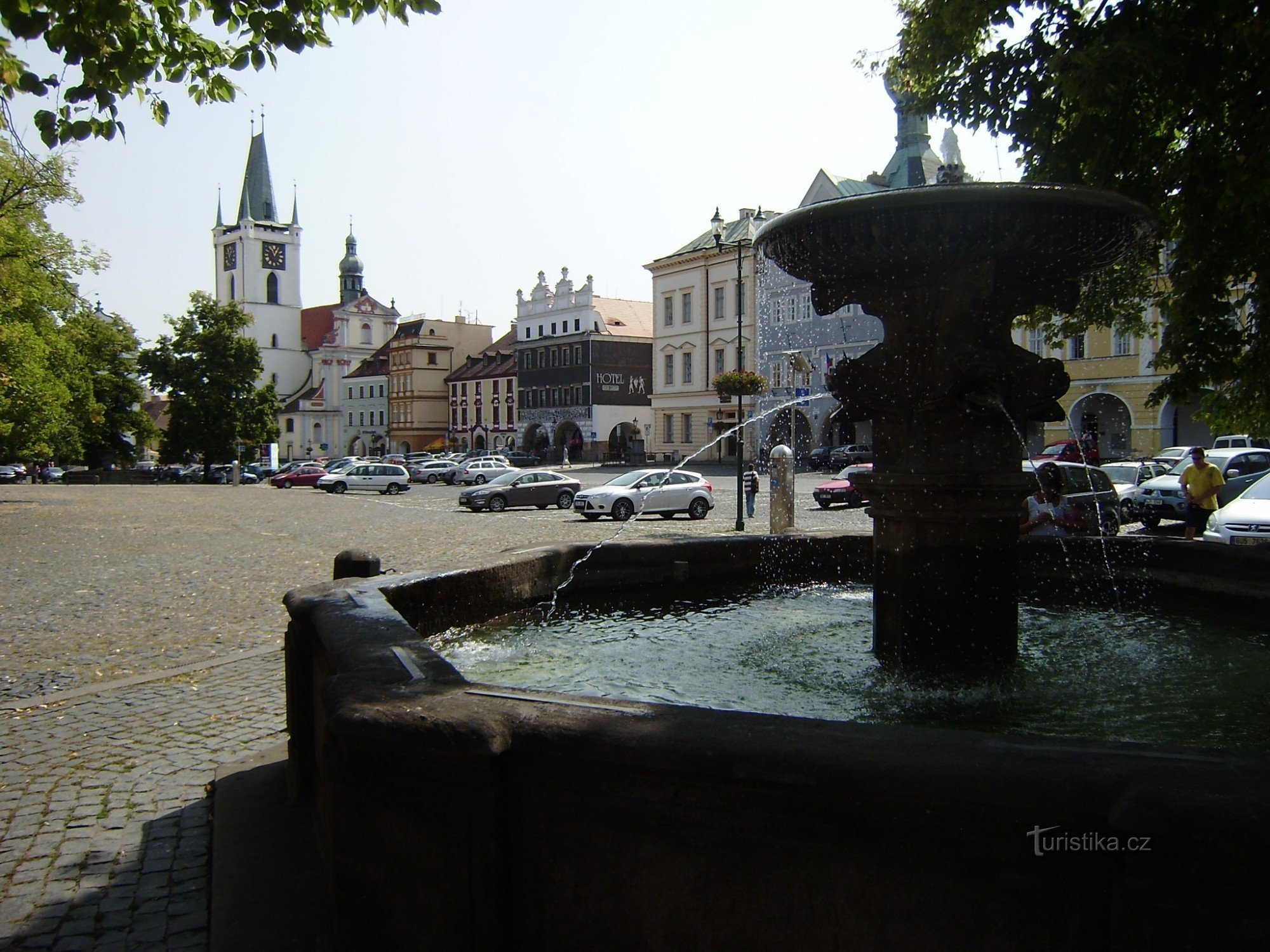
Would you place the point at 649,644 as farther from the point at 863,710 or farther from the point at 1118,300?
the point at 1118,300

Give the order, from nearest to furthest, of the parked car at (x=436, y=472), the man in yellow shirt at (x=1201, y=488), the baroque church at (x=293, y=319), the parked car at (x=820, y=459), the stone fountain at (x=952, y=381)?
the stone fountain at (x=952, y=381) < the man in yellow shirt at (x=1201, y=488) < the parked car at (x=820, y=459) < the parked car at (x=436, y=472) < the baroque church at (x=293, y=319)

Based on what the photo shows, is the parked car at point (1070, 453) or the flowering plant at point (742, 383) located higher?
the flowering plant at point (742, 383)

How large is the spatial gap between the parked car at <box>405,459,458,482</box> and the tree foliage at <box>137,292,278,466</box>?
577 inches

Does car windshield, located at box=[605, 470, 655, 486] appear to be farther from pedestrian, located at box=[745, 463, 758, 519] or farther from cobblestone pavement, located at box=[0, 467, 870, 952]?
cobblestone pavement, located at box=[0, 467, 870, 952]

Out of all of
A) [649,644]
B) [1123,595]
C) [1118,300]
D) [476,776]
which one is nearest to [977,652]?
[649,644]

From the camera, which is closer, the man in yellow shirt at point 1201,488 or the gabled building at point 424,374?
the man in yellow shirt at point 1201,488

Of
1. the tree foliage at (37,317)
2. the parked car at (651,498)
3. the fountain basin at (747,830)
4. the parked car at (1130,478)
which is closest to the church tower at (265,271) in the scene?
the tree foliage at (37,317)

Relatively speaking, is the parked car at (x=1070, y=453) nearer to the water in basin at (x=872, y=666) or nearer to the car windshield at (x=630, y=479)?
the car windshield at (x=630, y=479)

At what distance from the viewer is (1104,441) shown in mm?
48188

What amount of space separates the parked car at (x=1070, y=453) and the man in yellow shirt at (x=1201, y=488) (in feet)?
22.4

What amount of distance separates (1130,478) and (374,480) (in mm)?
33548

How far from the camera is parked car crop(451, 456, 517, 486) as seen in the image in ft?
169

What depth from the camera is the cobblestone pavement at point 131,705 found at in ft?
12.7

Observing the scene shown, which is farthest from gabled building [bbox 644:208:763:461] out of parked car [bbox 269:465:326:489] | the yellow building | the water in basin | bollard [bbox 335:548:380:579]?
bollard [bbox 335:548:380:579]
